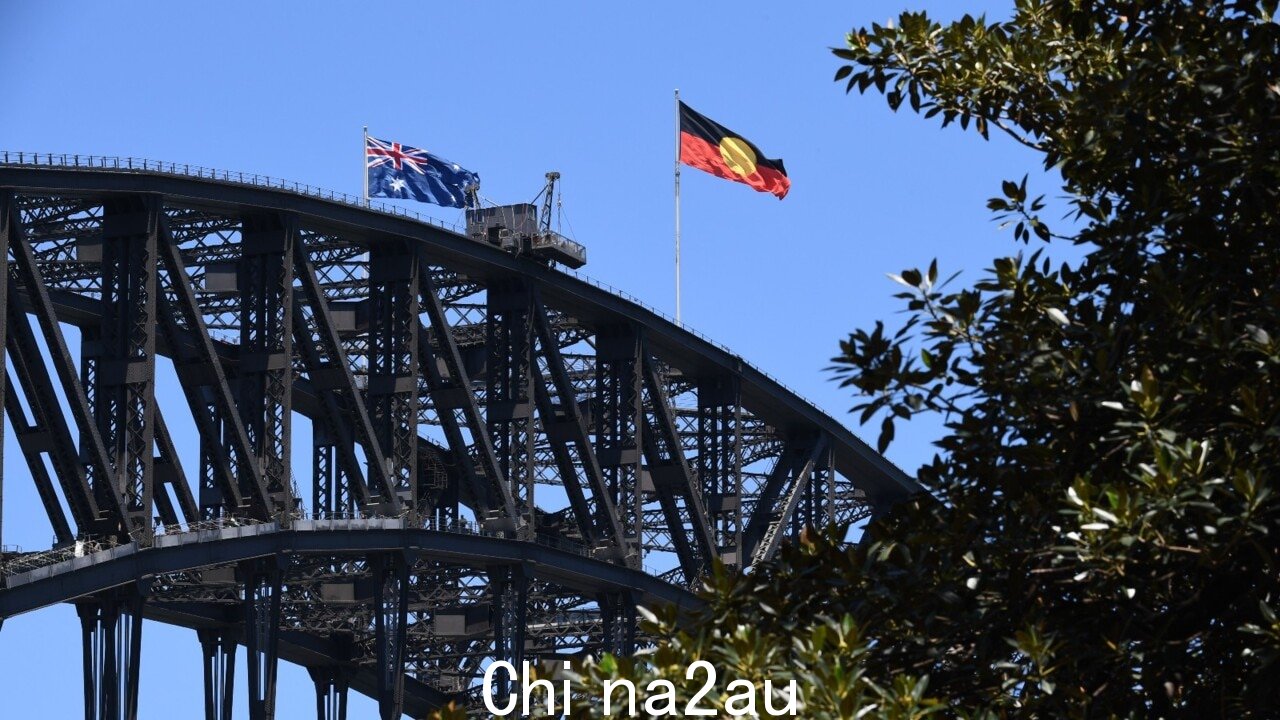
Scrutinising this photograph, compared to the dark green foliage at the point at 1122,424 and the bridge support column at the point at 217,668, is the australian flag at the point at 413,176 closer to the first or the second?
the bridge support column at the point at 217,668

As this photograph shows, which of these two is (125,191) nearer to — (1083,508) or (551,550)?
(551,550)

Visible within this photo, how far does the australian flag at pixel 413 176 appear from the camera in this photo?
268 feet

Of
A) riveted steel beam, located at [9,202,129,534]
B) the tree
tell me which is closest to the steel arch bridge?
riveted steel beam, located at [9,202,129,534]

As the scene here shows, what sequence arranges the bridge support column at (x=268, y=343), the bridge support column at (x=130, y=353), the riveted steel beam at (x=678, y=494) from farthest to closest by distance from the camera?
the riveted steel beam at (x=678, y=494) < the bridge support column at (x=268, y=343) < the bridge support column at (x=130, y=353)

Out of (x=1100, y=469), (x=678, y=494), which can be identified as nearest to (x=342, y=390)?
(x=678, y=494)

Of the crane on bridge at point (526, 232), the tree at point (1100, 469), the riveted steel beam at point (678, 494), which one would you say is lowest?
the tree at point (1100, 469)

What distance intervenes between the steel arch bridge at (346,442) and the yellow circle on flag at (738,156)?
22.3ft

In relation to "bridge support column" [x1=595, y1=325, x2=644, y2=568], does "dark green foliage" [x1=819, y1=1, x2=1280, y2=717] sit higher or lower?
lower

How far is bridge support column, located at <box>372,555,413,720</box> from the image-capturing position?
3066 inches

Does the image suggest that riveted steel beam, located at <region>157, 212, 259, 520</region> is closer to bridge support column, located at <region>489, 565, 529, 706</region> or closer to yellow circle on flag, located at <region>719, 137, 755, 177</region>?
bridge support column, located at <region>489, 565, 529, 706</region>

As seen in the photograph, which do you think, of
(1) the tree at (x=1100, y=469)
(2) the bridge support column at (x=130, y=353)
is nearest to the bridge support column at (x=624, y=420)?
(2) the bridge support column at (x=130, y=353)

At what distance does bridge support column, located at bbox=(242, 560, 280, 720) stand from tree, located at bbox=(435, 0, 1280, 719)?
49.5 metres

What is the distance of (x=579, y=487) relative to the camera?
3381 inches

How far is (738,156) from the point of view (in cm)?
9425
